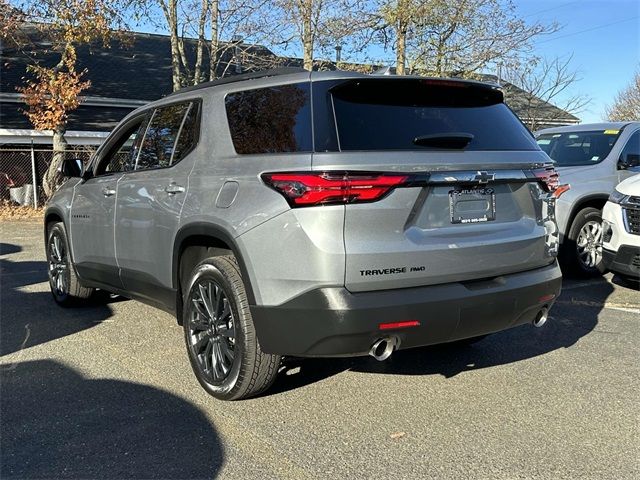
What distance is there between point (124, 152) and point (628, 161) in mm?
6176

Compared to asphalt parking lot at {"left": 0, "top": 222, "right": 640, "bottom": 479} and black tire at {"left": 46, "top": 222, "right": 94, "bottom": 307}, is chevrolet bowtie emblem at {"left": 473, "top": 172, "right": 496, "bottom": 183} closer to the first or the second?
asphalt parking lot at {"left": 0, "top": 222, "right": 640, "bottom": 479}

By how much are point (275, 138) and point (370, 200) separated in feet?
2.36

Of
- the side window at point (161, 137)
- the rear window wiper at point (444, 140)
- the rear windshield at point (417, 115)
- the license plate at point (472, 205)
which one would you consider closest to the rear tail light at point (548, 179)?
the rear windshield at point (417, 115)

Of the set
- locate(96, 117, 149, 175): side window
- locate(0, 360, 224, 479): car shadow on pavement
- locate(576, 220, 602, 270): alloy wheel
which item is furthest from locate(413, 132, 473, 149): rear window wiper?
locate(576, 220, 602, 270): alloy wheel

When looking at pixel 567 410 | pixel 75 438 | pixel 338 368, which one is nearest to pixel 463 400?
pixel 567 410

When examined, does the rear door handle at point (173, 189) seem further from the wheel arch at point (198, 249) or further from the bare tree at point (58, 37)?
the bare tree at point (58, 37)

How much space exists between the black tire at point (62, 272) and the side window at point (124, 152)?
946 millimetres

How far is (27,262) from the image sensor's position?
9.03 meters

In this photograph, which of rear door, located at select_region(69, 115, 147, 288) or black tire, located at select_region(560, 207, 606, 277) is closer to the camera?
rear door, located at select_region(69, 115, 147, 288)

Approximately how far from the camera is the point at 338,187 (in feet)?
10.0

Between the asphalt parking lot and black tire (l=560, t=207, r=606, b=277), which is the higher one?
black tire (l=560, t=207, r=606, b=277)

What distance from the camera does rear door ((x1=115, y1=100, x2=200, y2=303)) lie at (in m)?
4.16

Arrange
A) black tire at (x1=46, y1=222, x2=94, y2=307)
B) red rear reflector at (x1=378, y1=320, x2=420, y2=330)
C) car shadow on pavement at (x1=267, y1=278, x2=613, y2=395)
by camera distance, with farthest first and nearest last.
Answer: black tire at (x1=46, y1=222, x2=94, y2=307), car shadow on pavement at (x1=267, y1=278, x2=613, y2=395), red rear reflector at (x1=378, y1=320, x2=420, y2=330)

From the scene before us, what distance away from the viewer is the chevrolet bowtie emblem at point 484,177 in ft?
11.1
